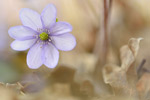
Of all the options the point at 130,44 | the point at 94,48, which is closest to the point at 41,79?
the point at 130,44

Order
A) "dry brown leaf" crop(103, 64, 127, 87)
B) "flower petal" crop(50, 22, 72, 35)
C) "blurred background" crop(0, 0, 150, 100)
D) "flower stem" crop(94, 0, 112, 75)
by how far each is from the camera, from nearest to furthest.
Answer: "flower petal" crop(50, 22, 72, 35)
"dry brown leaf" crop(103, 64, 127, 87)
"blurred background" crop(0, 0, 150, 100)
"flower stem" crop(94, 0, 112, 75)

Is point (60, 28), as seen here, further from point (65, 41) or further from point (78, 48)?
point (78, 48)

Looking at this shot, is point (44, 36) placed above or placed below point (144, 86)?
above

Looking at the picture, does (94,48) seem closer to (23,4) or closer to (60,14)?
(60,14)

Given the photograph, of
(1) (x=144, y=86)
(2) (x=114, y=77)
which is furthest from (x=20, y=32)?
(1) (x=144, y=86)

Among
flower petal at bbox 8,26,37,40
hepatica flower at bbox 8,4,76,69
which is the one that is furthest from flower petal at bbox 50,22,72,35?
flower petal at bbox 8,26,37,40

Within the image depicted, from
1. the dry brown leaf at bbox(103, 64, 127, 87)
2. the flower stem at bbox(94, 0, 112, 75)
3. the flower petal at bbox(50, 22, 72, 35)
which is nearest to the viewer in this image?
the flower petal at bbox(50, 22, 72, 35)

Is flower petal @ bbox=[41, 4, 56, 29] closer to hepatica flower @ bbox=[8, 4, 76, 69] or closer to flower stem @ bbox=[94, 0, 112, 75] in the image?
hepatica flower @ bbox=[8, 4, 76, 69]
